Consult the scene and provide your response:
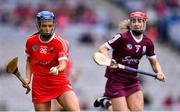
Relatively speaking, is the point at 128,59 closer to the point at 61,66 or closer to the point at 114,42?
the point at 114,42

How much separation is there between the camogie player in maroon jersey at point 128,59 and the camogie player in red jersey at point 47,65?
0.75m

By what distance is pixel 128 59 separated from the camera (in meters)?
12.0

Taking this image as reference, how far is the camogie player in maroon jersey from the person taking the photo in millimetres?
11883

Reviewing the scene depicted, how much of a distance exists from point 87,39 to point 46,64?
10.0m

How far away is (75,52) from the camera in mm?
21531

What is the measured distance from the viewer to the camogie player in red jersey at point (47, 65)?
37.0ft

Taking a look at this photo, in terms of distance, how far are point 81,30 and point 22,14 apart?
5.10ft

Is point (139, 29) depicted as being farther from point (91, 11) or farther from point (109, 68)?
point (91, 11)

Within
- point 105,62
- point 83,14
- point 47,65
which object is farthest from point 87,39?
point 47,65

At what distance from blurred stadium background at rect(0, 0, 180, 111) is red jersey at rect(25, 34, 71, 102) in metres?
7.89

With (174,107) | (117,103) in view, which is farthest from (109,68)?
(174,107)

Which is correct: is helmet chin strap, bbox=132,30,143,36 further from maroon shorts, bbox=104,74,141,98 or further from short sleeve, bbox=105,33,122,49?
maroon shorts, bbox=104,74,141,98

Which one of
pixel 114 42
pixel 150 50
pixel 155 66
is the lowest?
pixel 155 66

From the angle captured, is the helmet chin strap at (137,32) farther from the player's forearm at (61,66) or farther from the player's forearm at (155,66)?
the player's forearm at (61,66)
